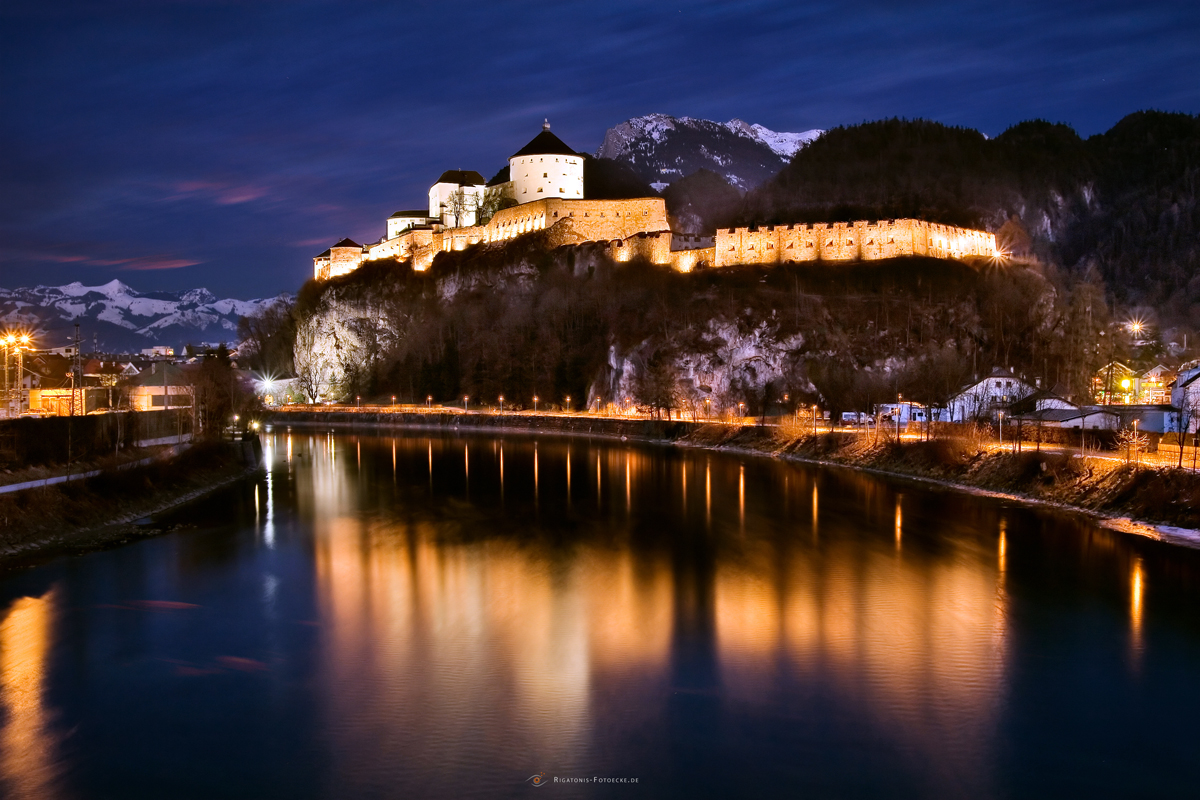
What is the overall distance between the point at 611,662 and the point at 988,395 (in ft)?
90.0

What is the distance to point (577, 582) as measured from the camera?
14.9 m

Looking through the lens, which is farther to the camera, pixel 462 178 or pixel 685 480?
pixel 462 178

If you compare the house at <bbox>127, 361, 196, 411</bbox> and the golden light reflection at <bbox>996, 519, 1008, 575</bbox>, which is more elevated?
the house at <bbox>127, 361, 196, 411</bbox>

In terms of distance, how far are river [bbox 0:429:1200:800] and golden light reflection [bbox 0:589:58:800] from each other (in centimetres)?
4

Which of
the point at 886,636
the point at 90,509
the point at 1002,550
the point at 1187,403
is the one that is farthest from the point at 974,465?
the point at 90,509

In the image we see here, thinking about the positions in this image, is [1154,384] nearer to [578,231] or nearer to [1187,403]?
[1187,403]

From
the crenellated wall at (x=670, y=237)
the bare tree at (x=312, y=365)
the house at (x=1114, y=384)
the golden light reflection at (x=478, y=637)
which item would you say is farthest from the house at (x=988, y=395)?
the bare tree at (x=312, y=365)

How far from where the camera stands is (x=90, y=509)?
17.8 metres

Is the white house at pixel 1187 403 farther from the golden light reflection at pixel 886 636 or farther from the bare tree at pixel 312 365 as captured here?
the bare tree at pixel 312 365

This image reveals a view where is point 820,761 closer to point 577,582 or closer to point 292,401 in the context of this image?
point 577,582

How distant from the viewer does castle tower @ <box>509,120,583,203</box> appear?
60344 millimetres

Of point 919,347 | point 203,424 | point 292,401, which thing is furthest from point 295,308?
point 919,347

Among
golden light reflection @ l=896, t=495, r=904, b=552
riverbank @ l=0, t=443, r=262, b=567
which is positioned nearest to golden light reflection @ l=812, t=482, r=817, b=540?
golden light reflection @ l=896, t=495, r=904, b=552

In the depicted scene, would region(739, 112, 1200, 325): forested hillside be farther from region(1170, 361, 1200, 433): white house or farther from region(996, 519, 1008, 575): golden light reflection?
region(996, 519, 1008, 575): golden light reflection
